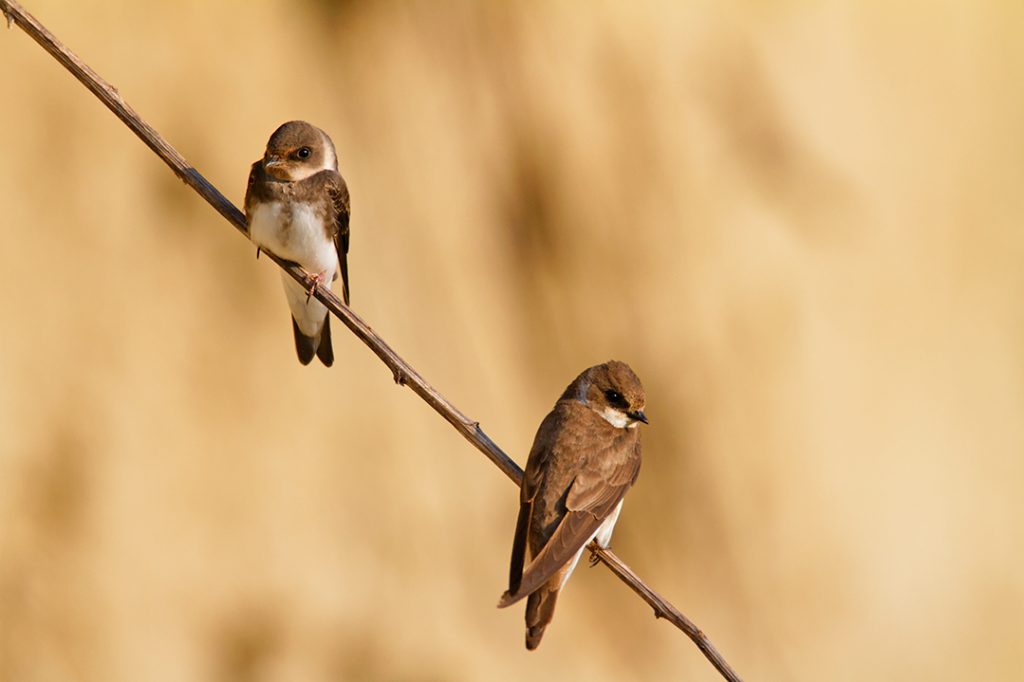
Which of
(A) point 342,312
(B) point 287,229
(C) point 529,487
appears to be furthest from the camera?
(B) point 287,229

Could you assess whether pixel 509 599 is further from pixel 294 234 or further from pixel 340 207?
pixel 340 207

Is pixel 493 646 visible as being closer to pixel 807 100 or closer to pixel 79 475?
pixel 79 475

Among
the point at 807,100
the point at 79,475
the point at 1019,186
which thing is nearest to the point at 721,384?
the point at 807,100

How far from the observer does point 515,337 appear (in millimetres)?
5070

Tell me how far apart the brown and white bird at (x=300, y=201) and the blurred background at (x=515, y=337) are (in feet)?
3.86

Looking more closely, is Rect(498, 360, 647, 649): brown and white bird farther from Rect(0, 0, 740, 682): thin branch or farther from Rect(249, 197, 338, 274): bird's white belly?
Rect(249, 197, 338, 274): bird's white belly

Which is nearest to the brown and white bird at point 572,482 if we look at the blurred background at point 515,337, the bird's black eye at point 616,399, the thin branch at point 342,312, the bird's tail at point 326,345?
the bird's black eye at point 616,399

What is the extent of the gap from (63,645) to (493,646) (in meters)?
1.61

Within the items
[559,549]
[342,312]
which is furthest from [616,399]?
[342,312]

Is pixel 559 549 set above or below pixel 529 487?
below

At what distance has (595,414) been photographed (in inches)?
134

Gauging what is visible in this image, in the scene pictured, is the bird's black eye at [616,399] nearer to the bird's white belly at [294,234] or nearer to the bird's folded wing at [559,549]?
the bird's folded wing at [559,549]

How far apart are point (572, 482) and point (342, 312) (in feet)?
3.21

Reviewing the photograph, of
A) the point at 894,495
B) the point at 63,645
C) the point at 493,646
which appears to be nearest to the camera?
the point at 63,645
